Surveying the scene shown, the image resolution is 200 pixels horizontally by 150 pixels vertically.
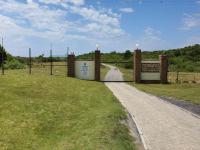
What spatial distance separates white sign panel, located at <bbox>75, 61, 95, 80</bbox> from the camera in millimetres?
44062

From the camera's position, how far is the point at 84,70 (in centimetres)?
4409

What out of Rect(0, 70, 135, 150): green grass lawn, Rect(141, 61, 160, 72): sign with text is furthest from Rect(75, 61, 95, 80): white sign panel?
Rect(0, 70, 135, 150): green grass lawn

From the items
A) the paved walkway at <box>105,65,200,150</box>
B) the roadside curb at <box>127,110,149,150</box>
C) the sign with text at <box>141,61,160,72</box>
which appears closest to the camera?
the roadside curb at <box>127,110,149,150</box>

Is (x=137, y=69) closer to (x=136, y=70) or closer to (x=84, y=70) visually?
(x=136, y=70)

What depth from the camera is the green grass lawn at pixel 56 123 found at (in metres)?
12.6

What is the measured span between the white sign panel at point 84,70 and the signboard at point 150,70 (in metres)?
5.38

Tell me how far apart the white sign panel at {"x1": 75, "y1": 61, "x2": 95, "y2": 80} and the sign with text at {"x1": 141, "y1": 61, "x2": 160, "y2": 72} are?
5462 mm

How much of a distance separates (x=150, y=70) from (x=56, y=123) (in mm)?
29421

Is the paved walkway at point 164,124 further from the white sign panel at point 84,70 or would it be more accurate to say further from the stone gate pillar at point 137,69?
the white sign panel at point 84,70

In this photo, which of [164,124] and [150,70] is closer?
[164,124]

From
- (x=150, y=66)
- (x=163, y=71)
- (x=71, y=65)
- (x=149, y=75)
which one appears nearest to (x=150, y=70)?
(x=150, y=66)

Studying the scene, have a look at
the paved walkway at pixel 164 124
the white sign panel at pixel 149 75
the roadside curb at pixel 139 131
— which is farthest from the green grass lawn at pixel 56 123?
the white sign panel at pixel 149 75

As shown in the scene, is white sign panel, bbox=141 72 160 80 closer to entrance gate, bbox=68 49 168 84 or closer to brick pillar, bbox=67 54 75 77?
entrance gate, bbox=68 49 168 84

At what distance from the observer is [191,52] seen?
11800cm
